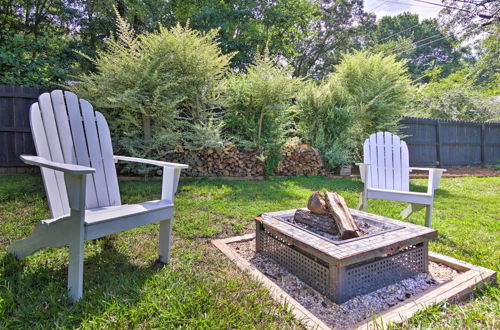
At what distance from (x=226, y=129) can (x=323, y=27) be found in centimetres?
1157

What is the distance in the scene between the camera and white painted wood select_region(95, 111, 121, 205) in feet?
6.40

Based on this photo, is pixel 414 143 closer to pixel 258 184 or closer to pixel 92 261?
pixel 258 184

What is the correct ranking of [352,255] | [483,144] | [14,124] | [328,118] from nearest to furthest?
[352,255], [14,124], [328,118], [483,144]

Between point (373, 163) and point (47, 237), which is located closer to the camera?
point (47, 237)

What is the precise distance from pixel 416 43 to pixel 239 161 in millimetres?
19901

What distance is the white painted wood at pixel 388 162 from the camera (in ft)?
10.3

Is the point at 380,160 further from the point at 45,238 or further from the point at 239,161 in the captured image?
the point at 45,238

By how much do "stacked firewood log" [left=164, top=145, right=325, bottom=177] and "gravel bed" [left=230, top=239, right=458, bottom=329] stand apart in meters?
2.97

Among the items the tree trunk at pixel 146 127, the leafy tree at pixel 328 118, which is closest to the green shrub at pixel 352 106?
the leafy tree at pixel 328 118

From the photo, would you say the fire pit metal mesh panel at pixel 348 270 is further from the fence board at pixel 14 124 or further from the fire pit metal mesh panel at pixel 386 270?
the fence board at pixel 14 124

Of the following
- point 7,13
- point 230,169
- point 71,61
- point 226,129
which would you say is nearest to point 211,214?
point 230,169

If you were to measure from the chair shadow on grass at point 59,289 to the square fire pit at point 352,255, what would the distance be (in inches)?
31.4

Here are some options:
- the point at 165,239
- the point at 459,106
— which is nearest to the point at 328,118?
the point at 165,239

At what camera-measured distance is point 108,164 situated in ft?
6.57
